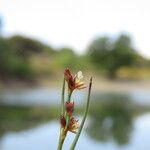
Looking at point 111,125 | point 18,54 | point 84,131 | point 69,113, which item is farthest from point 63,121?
point 18,54

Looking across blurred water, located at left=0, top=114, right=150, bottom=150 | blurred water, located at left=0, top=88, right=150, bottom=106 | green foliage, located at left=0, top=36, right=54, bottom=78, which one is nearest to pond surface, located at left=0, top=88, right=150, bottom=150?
blurred water, located at left=0, top=114, right=150, bottom=150

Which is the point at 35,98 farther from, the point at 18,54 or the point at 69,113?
the point at 69,113

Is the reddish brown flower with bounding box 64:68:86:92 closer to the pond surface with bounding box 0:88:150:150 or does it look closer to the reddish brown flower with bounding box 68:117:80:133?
the reddish brown flower with bounding box 68:117:80:133

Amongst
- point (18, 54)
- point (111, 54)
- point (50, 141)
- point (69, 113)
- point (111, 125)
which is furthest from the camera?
point (111, 54)

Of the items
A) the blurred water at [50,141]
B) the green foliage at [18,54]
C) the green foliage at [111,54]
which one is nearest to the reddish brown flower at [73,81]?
the blurred water at [50,141]

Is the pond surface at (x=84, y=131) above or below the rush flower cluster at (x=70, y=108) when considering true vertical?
below

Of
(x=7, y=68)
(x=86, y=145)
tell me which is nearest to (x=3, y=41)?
(x=7, y=68)

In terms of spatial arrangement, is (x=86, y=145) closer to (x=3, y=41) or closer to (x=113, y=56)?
(x=3, y=41)

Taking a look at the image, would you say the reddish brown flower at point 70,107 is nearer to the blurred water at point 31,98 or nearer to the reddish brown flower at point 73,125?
the reddish brown flower at point 73,125
